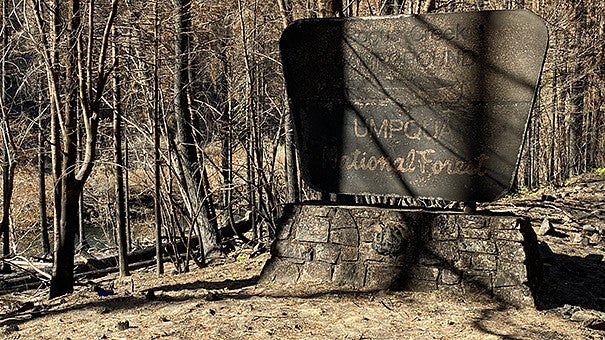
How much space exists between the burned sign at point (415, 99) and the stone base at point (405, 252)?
0.34m

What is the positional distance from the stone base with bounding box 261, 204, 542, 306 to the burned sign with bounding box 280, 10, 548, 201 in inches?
13.3

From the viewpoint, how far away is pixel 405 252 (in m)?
5.87

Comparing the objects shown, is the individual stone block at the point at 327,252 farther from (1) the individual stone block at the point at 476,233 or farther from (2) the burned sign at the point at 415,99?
(1) the individual stone block at the point at 476,233

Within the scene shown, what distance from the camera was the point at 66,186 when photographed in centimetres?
735

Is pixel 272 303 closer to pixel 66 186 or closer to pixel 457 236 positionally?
pixel 457 236

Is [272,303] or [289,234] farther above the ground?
[289,234]

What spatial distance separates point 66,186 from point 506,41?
4.71m

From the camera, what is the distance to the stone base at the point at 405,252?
563 cm

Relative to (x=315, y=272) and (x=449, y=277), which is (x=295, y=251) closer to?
(x=315, y=272)

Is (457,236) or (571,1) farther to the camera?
(571,1)

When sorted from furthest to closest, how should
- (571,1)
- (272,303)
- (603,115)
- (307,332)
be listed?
(603,115) → (571,1) → (272,303) → (307,332)

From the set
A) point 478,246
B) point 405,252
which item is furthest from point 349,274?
point 478,246

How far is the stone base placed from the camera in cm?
563

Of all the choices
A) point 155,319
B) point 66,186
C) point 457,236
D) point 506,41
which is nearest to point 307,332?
point 155,319
